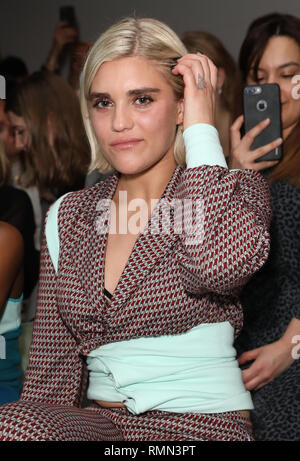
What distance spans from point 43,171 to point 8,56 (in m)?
1.46

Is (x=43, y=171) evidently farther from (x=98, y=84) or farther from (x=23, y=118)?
(x=98, y=84)

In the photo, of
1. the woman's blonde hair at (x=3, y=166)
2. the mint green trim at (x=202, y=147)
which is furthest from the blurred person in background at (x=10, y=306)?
the mint green trim at (x=202, y=147)

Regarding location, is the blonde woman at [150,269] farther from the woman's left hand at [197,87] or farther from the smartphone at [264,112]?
the smartphone at [264,112]

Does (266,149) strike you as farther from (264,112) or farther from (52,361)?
(52,361)

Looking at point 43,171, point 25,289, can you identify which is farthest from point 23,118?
point 25,289

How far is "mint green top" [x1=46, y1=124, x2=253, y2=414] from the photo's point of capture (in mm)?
1237

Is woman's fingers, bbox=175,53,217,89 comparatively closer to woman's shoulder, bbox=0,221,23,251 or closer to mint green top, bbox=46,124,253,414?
mint green top, bbox=46,124,253,414

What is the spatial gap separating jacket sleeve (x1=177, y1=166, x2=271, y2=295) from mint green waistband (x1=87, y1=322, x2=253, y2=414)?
12cm

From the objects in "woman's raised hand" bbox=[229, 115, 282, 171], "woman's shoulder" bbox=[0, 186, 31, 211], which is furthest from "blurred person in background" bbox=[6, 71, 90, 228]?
"woman's raised hand" bbox=[229, 115, 282, 171]

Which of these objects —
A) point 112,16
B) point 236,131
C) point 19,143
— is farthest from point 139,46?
point 112,16

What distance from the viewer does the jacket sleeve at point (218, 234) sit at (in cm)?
116

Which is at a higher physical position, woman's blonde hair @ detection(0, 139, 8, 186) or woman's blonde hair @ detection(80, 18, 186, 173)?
woman's blonde hair @ detection(80, 18, 186, 173)

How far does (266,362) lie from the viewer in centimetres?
157

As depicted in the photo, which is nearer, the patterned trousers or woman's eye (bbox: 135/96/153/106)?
the patterned trousers
